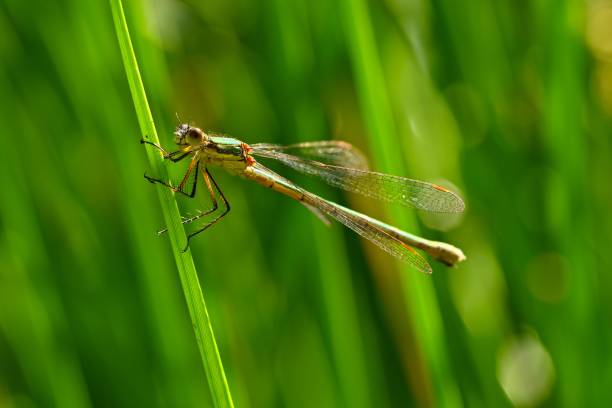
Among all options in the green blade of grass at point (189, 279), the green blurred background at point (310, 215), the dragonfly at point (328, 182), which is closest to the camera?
the green blade of grass at point (189, 279)

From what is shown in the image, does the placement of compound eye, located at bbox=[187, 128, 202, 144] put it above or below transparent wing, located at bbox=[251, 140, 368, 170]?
above

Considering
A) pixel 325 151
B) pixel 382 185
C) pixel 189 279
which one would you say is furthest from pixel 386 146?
pixel 189 279

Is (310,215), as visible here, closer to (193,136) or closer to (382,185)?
(382,185)

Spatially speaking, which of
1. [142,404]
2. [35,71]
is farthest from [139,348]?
[35,71]

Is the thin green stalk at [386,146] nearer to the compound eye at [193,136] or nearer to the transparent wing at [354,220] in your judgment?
the transparent wing at [354,220]

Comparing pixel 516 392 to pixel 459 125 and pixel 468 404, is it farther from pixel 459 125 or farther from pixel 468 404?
pixel 459 125

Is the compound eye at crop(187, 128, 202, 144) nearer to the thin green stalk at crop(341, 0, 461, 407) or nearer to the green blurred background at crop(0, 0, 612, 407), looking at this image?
the green blurred background at crop(0, 0, 612, 407)

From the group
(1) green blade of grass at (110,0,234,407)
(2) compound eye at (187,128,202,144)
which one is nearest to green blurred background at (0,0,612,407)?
(2) compound eye at (187,128,202,144)

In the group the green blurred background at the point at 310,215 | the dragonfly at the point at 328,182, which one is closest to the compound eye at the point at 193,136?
the dragonfly at the point at 328,182
